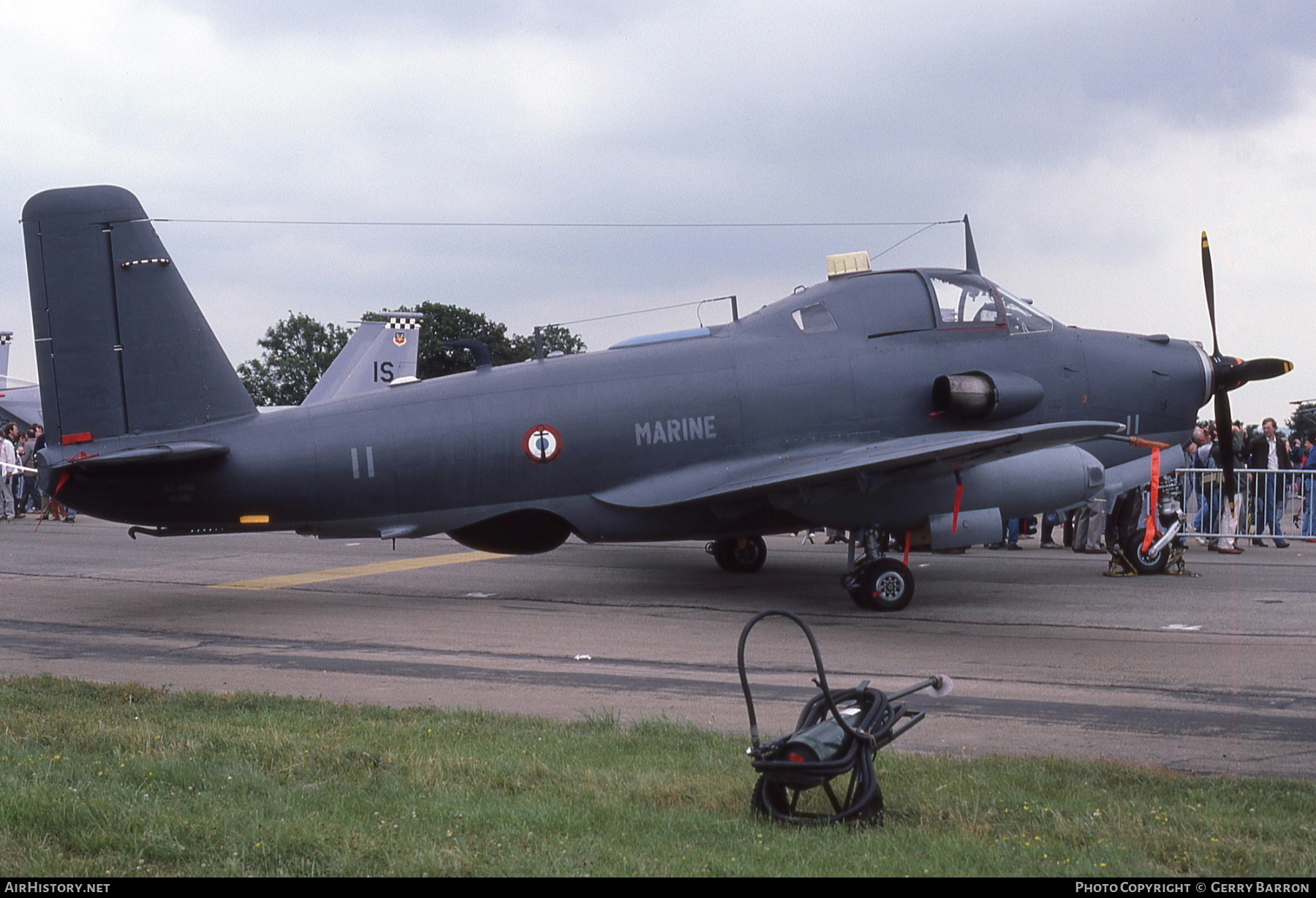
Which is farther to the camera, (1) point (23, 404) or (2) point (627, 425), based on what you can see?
(1) point (23, 404)

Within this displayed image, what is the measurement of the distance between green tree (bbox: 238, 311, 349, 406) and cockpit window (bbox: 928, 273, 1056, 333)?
266 feet

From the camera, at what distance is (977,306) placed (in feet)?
49.5

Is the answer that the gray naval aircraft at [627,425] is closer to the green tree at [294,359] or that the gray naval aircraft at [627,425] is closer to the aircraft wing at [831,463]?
the aircraft wing at [831,463]

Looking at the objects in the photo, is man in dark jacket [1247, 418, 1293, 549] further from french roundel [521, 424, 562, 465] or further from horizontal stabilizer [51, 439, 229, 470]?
horizontal stabilizer [51, 439, 229, 470]

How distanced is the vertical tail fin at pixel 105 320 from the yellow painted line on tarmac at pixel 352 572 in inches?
162

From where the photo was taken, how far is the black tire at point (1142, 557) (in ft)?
55.4

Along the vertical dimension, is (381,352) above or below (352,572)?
above

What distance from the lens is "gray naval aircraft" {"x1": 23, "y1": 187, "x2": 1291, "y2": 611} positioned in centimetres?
1306

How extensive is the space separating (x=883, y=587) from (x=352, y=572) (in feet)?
28.4

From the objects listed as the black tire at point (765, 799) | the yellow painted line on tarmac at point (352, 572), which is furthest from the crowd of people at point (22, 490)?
the black tire at point (765, 799)

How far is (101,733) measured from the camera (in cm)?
741

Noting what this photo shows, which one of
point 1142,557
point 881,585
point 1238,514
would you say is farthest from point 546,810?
point 1238,514

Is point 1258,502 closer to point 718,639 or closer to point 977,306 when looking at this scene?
point 977,306

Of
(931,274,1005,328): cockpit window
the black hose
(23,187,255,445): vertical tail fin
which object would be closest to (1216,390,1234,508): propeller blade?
(931,274,1005,328): cockpit window
